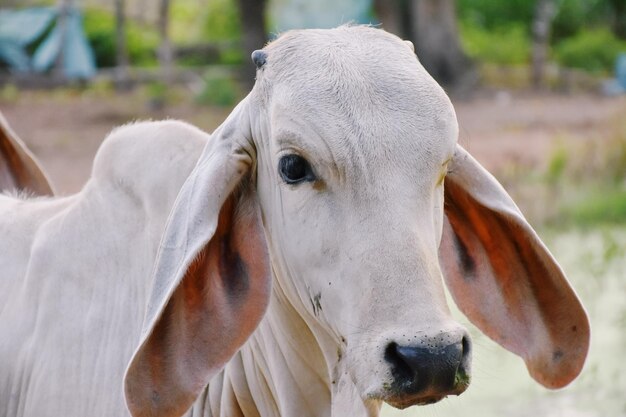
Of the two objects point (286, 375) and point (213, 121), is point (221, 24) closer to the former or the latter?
point (213, 121)

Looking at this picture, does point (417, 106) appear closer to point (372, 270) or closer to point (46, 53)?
point (372, 270)

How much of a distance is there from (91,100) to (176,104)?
5.04 feet

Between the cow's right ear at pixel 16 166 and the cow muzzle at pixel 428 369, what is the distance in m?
2.13

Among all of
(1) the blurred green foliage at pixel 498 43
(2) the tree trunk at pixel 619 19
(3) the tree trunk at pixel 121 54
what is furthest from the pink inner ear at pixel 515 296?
(2) the tree trunk at pixel 619 19

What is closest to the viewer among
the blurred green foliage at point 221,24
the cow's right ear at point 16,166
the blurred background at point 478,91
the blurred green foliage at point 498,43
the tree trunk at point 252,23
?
the cow's right ear at point 16,166

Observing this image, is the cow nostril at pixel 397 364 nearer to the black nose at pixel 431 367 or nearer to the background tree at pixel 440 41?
the black nose at pixel 431 367

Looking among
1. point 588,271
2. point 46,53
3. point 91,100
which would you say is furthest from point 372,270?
point 46,53

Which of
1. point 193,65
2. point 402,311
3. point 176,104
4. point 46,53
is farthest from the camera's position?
point 193,65

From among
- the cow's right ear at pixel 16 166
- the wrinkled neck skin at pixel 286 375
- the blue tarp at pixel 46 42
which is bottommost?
the blue tarp at pixel 46 42

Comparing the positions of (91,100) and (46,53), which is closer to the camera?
(91,100)

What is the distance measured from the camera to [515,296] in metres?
2.99

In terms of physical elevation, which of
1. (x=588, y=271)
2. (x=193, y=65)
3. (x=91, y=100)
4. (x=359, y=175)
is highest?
(x=359, y=175)

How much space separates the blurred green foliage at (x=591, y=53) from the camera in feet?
67.8

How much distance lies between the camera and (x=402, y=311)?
2.36 metres
